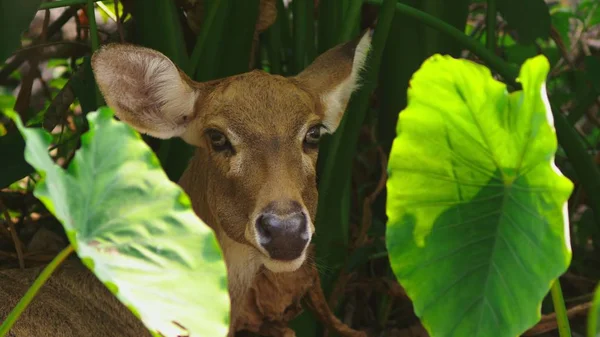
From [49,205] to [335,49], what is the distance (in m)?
1.73

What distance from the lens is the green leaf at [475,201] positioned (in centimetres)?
192

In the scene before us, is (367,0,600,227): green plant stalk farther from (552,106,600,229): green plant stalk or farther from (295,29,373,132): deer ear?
(295,29,373,132): deer ear

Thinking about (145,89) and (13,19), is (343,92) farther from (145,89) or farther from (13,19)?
(13,19)

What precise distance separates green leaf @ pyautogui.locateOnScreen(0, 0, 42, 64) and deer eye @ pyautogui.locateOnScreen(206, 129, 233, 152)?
61 cm

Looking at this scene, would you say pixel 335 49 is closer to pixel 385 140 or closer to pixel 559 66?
pixel 385 140

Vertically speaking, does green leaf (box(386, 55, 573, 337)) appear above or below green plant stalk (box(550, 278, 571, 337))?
above

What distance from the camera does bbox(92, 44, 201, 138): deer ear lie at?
9.37 ft

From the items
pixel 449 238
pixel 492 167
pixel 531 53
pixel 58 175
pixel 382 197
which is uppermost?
pixel 58 175

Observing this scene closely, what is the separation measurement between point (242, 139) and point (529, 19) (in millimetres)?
1443

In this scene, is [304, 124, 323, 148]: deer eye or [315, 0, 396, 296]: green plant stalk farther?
[315, 0, 396, 296]: green plant stalk

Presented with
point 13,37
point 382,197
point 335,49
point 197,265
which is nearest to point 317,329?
point 382,197

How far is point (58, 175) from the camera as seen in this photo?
5.61 feet

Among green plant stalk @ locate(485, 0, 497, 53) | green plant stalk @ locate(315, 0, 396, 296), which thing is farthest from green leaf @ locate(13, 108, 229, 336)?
green plant stalk @ locate(485, 0, 497, 53)

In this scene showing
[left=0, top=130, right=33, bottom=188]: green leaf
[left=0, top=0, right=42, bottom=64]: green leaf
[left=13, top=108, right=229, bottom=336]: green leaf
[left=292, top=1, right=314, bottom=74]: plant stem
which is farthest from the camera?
[left=292, top=1, right=314, bottom=74]: plant stem
